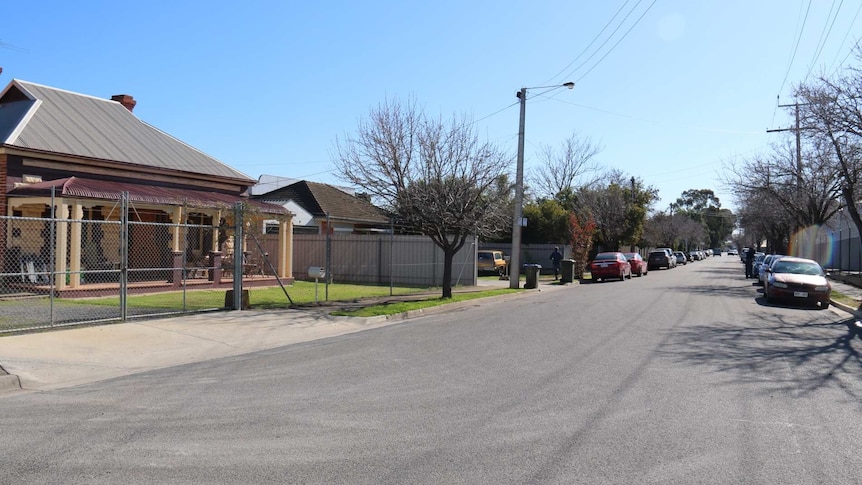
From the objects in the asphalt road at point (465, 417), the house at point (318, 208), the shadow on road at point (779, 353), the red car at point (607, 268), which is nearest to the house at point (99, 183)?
the house at point (318, 208)

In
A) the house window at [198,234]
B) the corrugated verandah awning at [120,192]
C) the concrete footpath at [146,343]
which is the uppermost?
the corrugated verandah awning at [120,192]

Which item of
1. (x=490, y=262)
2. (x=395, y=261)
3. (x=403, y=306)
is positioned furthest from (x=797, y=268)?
(x=490, y=262)

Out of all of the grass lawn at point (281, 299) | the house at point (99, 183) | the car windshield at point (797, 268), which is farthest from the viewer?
the car windshield at point (797, 268)

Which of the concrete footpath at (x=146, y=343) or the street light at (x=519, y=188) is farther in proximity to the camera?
the street light at (x=519, y=188)

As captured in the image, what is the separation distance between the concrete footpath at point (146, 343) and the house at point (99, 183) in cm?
472

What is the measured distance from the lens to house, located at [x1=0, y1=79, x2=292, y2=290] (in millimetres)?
18750

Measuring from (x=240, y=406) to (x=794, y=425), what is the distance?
18.3ft

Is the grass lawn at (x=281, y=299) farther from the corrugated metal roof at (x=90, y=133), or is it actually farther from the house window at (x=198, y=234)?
the corrugated metal roof at (x=90, y=133)

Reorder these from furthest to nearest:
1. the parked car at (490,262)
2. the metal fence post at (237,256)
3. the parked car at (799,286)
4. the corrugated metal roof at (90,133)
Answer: the parked car at (490,262)
the corrugated metal roof at (90,133)
the parked car at (799,286)
the metal fence post at (237,256)

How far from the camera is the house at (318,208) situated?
3450 centimetres

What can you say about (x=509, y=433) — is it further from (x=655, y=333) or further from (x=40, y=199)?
(x=40, y=199)

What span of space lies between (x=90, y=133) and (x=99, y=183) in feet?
11.8

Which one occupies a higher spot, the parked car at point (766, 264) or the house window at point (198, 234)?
the house window at point (198, 234)

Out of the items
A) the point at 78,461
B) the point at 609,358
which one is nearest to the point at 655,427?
the point at 609,358
